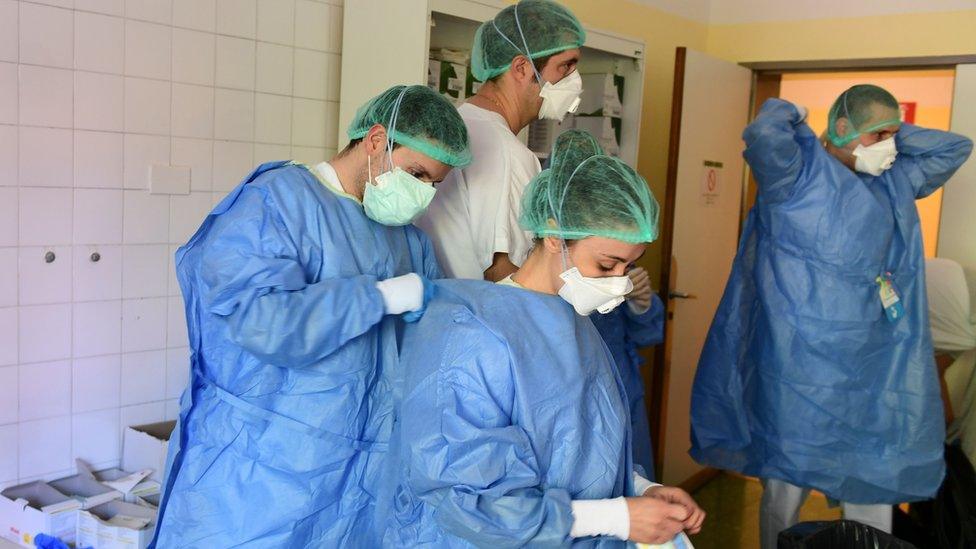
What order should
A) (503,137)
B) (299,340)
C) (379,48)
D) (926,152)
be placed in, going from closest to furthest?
(299,340), (503,137), (379,48), (926,152)

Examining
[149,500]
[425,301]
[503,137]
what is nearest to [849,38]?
[503,137]

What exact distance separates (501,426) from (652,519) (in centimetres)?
29

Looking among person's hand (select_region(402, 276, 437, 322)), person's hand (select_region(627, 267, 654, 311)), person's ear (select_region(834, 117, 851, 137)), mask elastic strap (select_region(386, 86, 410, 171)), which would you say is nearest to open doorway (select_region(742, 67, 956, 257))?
person's ear (select_region(834, 117, 851, 137))

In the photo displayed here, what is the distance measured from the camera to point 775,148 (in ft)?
8.21

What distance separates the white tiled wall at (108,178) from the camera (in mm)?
2209

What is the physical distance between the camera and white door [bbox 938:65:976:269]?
135 inches

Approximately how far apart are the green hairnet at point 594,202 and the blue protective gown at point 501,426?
13cm

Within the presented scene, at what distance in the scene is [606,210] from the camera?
1.47 metres

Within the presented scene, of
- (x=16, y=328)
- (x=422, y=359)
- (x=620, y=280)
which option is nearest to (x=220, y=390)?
(x=422, y=359)

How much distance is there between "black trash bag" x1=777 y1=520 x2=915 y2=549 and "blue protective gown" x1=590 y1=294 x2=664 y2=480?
42cm

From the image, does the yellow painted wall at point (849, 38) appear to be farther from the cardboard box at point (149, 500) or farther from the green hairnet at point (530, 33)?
the cardboard box at point (149, 500)

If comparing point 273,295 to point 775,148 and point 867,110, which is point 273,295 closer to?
point 775,148

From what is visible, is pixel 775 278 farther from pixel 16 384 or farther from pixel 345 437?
pixel 16 384

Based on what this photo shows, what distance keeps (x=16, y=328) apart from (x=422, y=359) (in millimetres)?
1345
